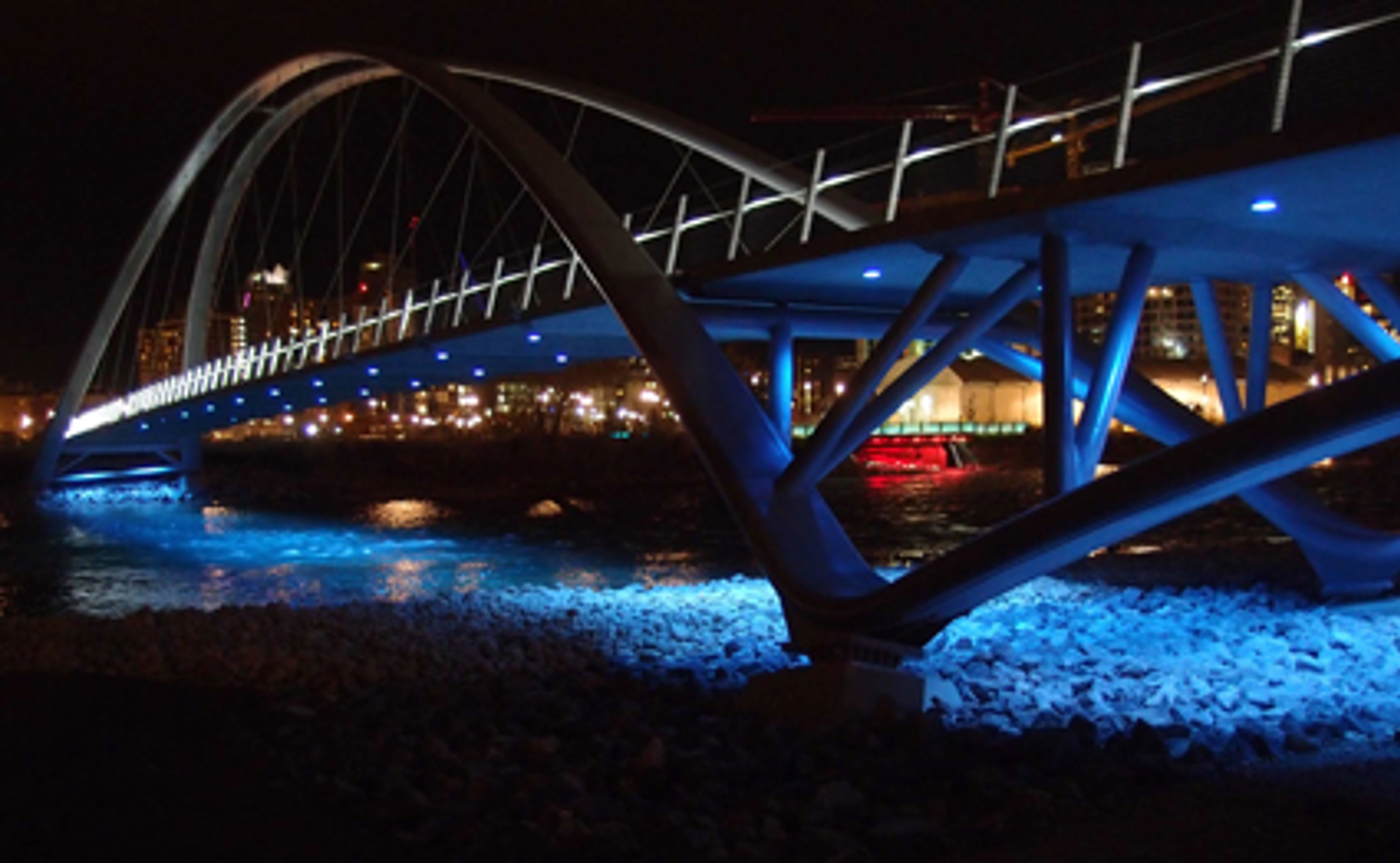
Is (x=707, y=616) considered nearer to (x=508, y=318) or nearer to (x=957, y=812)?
(x=508, y=318)

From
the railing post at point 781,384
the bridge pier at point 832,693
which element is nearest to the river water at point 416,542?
the railing post at point 781,384

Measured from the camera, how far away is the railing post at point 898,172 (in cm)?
1165

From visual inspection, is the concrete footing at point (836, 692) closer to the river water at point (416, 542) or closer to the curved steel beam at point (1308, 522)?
the curved steel beam at point (1308, 522)

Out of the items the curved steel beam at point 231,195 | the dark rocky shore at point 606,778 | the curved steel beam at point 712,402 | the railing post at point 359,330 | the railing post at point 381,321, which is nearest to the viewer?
the dark rocky shore at point 606,778

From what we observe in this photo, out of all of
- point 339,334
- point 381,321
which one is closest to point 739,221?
point 381,321

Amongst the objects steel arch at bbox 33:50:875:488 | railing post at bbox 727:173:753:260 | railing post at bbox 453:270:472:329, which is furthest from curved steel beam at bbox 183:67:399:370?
railing post at bbox 727:173:753:260

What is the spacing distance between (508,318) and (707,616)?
609 centimetres

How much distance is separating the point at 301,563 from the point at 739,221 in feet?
55.6

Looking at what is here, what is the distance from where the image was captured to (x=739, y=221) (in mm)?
13930

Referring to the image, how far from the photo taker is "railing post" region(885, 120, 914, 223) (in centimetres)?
1165

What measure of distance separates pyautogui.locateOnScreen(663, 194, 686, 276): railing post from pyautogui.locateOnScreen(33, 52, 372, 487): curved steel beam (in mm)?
14467

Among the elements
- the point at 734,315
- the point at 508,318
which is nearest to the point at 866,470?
the point at 508,318

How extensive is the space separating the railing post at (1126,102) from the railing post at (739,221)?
5108mm

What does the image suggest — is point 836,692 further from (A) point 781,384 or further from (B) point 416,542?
(B) point 416,542
